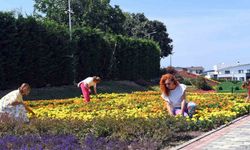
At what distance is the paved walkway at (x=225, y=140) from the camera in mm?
8250

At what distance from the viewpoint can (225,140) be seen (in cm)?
901

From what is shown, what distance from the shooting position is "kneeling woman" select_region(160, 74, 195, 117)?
36.6ft

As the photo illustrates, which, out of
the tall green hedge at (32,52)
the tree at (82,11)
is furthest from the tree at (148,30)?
the tall green hedge at (32,52)

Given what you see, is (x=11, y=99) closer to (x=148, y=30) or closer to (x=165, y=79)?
(x=165, y=79)

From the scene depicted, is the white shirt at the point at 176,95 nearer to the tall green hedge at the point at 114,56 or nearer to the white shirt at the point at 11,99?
the white shirt at the point at 11,99

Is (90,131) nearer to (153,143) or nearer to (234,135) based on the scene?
(153,143)

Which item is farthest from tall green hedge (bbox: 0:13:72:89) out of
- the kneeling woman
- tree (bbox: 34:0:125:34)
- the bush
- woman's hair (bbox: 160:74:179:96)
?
tree (bbox: 34:0:125:34)

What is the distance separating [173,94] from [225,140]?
8.39 feet

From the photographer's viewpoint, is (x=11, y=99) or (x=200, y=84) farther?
(x=200, y=84)

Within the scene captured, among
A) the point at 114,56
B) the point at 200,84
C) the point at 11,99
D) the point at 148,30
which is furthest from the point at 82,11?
the point at 11,99

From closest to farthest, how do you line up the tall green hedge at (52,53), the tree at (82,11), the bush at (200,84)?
the tall green hedge at (52,53)
the bush at (200,84)
the tree at (82,11)

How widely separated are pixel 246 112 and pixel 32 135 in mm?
7910

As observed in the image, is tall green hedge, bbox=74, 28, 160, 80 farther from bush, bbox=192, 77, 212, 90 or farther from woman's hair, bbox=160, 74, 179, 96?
woman's hair, bbox=160, 74, 179, 96

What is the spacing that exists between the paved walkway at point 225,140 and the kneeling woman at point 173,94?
111cm
